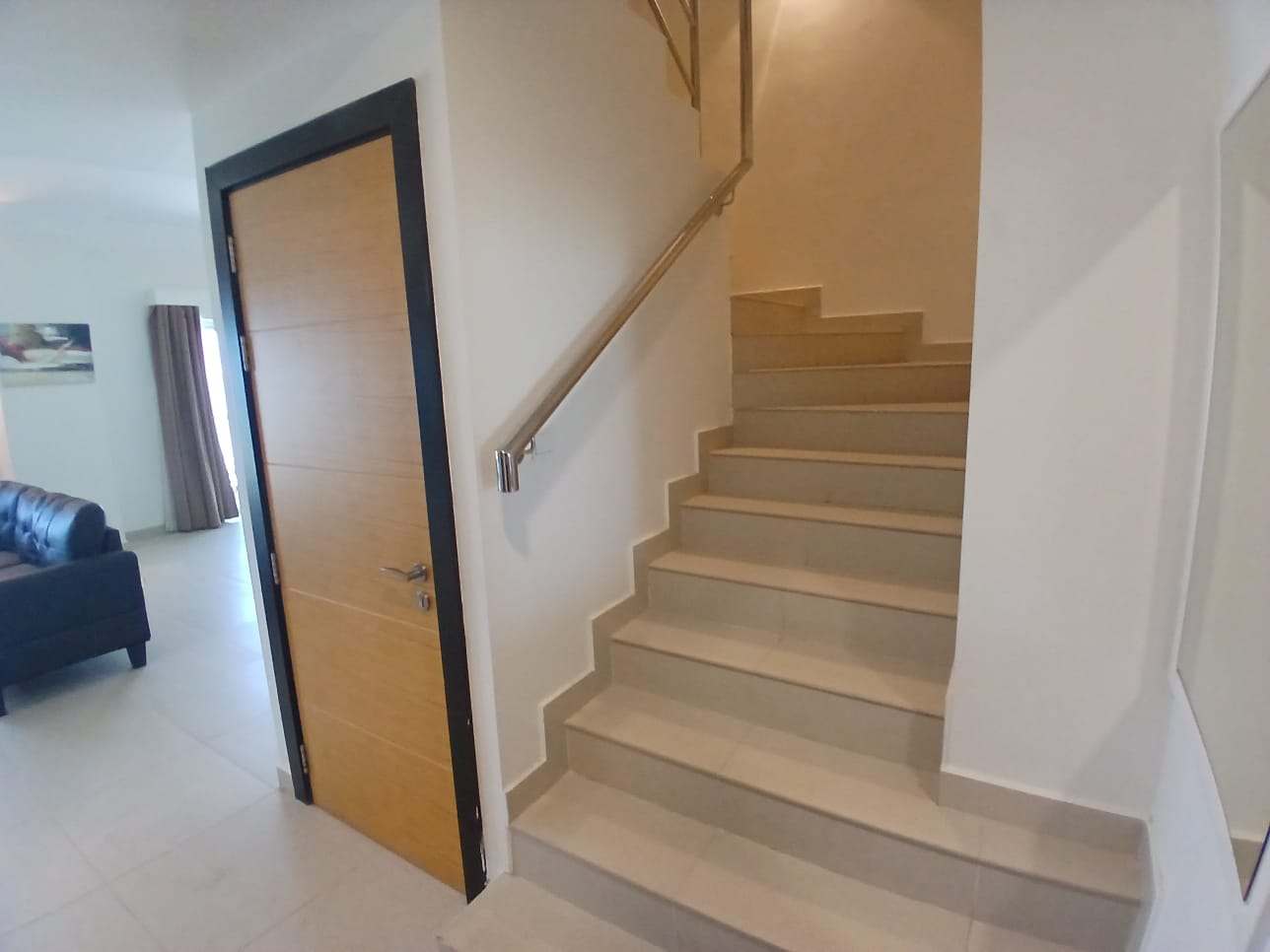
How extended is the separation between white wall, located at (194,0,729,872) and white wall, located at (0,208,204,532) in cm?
432

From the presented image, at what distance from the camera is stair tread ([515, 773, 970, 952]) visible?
1365mm

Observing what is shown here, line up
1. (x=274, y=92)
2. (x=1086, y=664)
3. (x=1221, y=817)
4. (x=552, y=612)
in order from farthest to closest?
1. (x=552, y=612)
2. (x=274, y=92)
3. (x=1086, y=664)
4. (x=1221, y=817)

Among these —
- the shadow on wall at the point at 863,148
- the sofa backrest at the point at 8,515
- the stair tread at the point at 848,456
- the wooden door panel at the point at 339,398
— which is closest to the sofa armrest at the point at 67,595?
the sofa backrest at the point at 8,515

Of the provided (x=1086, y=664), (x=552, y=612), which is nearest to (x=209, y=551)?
(x=552, y=612)

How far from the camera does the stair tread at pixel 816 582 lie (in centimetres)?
185

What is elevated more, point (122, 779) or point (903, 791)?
point (903, 791)

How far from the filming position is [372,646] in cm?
185

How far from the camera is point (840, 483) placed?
2.32m

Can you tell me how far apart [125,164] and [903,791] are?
3.44 metres

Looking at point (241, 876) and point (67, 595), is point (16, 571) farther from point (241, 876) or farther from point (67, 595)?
point (241, 876)

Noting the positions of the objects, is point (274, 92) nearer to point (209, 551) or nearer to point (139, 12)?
point (139, 12)

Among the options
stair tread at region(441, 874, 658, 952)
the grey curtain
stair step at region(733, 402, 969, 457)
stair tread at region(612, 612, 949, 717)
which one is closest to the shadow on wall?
stair step at region(733, 402, 969, 457)

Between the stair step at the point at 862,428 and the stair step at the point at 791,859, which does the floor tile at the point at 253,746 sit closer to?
the stair step at the point at 791,859

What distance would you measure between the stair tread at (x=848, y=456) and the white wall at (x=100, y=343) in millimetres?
4734
